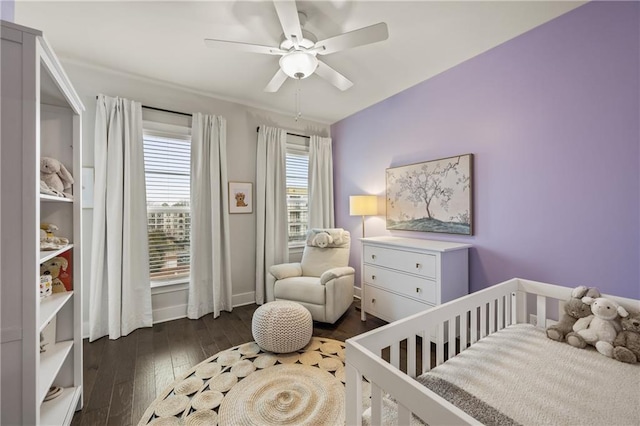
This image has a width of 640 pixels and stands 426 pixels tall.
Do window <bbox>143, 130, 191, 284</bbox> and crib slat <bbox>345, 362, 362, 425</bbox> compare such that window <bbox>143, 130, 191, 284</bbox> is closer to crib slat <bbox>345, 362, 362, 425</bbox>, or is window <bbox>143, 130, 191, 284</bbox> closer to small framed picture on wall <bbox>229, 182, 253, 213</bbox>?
small framed picture on wall <bbox>229, 182, 253, 213</bbox>

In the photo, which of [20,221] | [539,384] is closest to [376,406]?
[539,384]

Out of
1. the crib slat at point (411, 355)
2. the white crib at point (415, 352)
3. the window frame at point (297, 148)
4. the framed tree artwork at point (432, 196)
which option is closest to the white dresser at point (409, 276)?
the framed tree artwork at point (432, 196)

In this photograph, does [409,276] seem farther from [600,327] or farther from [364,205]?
[600,327]

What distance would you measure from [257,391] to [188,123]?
2783 mm

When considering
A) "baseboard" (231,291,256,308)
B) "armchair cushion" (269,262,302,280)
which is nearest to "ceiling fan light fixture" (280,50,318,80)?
"armchair cushion" (269,262,302,280)

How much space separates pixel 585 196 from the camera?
179cm

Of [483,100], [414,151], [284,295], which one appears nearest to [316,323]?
[284,295]

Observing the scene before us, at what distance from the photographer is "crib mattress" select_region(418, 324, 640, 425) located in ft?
2.82

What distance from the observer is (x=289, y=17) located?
1511mm

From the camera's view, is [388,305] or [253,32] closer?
[253,32]

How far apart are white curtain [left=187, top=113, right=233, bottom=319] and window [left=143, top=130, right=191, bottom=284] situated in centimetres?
19

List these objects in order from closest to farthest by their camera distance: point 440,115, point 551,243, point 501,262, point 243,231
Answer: point 551,243 → point 501,262 → point 440,115 → point 243,231

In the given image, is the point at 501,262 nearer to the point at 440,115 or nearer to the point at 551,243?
the point at 551,243

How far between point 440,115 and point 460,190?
81 centimetres
